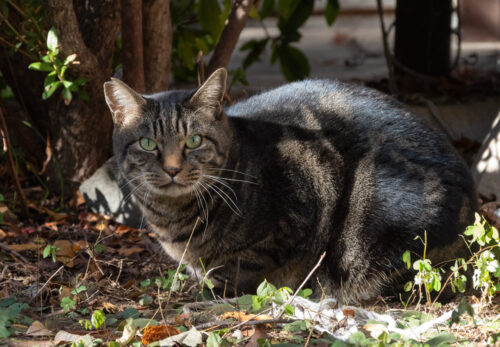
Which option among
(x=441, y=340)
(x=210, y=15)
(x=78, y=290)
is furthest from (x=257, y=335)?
(x=210, y=15)

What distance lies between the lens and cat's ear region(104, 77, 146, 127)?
2629 mm

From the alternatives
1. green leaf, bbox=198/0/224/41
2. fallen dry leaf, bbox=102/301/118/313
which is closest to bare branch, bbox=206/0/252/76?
green leaf, bbox=198/0/224/41

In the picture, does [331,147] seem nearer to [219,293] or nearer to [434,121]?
[219,293]

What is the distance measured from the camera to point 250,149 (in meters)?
2.81

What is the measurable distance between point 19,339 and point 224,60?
203cm

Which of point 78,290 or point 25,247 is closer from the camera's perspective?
point 78,290

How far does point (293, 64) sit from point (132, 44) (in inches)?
43.5

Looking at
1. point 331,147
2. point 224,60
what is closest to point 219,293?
point 331,147

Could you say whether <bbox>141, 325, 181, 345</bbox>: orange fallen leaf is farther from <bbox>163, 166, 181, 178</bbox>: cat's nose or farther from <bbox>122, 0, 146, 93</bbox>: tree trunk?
<bbox>122, 0, 146, 93</bbox>: tree trunk

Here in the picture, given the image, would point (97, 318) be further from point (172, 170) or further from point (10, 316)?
point (172, 170)

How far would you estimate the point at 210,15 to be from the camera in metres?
3.71

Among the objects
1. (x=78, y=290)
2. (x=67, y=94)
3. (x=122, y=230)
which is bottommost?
(x=122, y=230)

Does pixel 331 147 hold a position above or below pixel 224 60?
below

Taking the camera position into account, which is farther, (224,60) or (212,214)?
(224,60)
